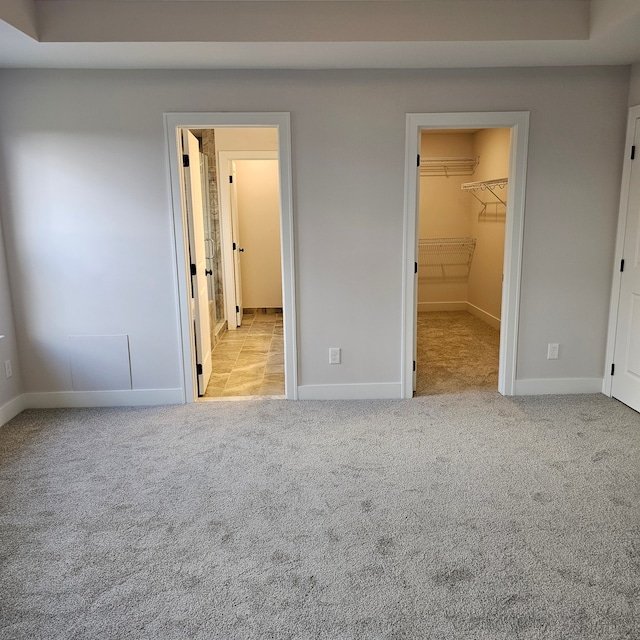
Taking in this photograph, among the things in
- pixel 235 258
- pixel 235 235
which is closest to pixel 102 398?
pixel 235 258

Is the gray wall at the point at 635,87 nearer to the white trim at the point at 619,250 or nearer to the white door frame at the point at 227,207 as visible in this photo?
the white trim at the point at 619,250

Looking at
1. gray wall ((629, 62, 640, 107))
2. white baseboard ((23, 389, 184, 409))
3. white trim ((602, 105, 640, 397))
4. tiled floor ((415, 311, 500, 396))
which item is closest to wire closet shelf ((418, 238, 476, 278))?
tiled floor ((415, 311, 500, 396))

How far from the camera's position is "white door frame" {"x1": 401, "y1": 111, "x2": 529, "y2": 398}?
378 cm

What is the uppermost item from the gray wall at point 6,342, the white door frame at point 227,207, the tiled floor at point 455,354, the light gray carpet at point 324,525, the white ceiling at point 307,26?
the white ceiling at point 307,26

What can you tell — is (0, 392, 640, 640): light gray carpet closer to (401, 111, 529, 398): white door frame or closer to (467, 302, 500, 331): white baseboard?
(401, 111, 529, 398): white door frame

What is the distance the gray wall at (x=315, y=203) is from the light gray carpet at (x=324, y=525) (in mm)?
611

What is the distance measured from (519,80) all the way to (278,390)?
9.67 ft

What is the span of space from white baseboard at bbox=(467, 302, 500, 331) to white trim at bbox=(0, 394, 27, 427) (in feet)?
16.4

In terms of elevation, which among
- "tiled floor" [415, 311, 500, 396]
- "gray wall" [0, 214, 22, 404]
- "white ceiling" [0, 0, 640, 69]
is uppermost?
"white ceiling" [0, 0, 640, 69]

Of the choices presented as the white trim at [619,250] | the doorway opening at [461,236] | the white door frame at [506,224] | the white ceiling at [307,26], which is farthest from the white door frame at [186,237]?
the white trim at [619,250]

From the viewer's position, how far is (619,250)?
394 centimetres

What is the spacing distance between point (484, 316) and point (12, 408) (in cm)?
531

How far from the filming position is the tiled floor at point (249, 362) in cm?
450

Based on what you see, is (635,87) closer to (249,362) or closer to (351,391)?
(351,391)
